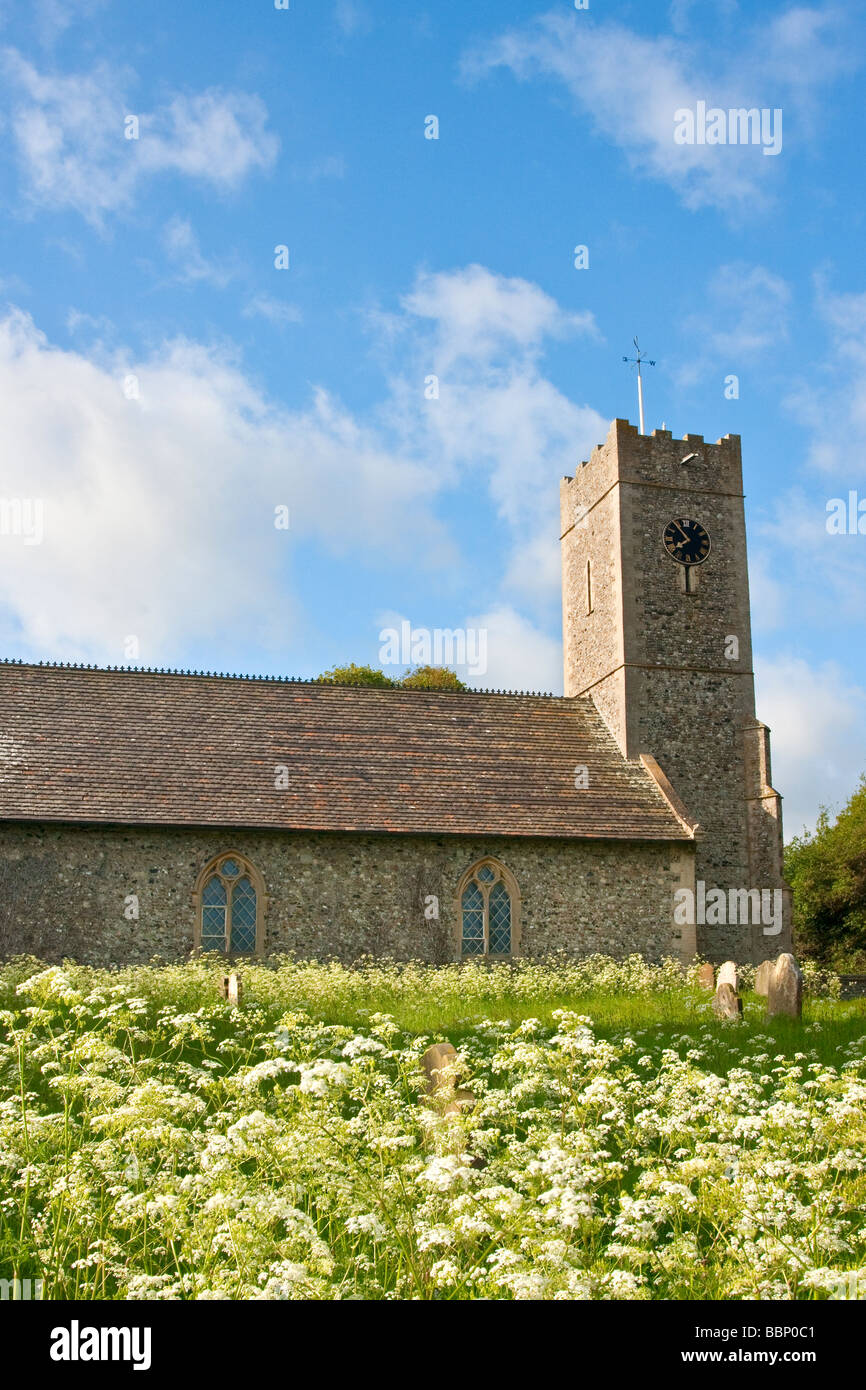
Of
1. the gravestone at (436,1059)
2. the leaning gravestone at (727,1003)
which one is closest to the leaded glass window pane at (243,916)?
the leaning gravestone at (727,1003)

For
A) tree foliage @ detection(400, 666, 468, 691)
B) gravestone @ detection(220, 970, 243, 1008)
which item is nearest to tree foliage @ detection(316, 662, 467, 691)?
tree foliage @ detection(400, 666, 468, 691)

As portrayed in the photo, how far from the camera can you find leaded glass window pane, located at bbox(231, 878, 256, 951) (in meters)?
20.0

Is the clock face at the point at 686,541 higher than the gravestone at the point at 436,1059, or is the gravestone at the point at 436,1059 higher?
the clock face at the point at 686,541

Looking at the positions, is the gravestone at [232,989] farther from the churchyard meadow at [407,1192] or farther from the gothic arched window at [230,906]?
the churchyard meadow at [407,1192]

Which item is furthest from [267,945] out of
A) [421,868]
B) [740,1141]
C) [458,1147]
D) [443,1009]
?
[458,1147]

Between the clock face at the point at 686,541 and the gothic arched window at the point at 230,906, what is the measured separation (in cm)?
1361

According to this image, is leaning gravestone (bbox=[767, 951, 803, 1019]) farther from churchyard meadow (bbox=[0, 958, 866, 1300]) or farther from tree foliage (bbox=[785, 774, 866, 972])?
tree foliage (bbox=[785, 774, 866, 972])

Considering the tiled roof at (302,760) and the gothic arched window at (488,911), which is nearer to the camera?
the tiled roof at (302,760)

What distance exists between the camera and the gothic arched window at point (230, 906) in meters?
19.8

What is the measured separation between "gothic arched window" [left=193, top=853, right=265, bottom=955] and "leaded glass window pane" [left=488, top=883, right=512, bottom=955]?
4589mm

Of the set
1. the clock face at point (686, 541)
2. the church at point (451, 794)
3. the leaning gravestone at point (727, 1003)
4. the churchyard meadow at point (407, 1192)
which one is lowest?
the leaning gravestone at point (727, 1003)
